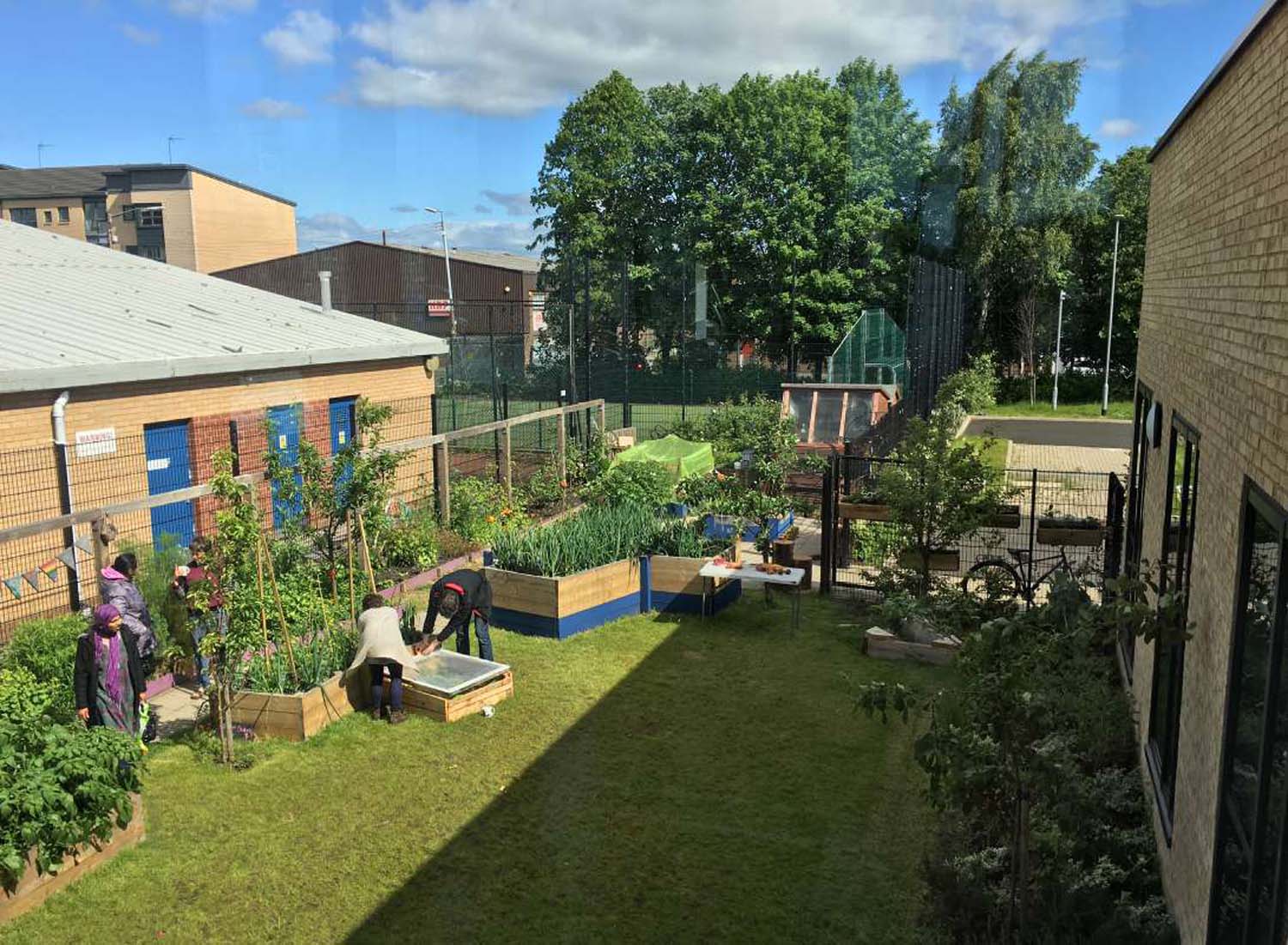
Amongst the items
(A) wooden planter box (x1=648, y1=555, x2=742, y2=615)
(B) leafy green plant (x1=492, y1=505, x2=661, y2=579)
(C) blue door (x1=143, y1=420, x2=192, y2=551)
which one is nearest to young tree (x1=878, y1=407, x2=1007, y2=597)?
(A) wooden planter box (x1=648, y1=555, x2=742, y2=615)

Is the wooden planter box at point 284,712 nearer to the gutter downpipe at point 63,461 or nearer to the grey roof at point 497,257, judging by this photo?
the gutter downpipe at point 63,461

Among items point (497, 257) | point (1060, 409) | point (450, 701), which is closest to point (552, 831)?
point (450, 701)

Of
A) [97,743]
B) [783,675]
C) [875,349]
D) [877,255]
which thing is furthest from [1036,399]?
[97,743]

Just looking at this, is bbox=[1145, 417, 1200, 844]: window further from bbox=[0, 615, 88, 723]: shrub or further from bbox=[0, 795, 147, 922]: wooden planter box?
bbox=[0, 615, 88, 723]: shrub

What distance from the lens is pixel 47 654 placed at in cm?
833

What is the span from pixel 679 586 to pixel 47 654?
657 centimetres

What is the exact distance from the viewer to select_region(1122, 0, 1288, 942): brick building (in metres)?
3.59

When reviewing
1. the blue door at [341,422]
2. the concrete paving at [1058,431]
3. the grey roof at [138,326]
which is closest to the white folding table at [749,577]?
the grey roof at [138,326]

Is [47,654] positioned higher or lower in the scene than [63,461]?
lower

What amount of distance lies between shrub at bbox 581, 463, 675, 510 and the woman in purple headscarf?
714 cm

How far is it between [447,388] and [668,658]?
16839mm

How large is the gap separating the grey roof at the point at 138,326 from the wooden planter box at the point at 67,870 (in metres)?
6.08

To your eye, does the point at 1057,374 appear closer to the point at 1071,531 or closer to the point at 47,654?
the point at 1071,531

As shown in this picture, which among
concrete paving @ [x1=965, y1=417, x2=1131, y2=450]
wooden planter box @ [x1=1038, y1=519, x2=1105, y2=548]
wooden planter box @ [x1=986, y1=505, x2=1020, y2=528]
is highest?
wooden planter box @ [x1=986, y1=505, x2=1020, y2=528]
